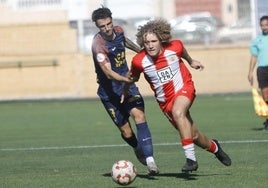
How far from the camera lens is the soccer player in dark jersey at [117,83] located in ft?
40.5

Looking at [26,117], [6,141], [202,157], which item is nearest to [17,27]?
[26,117]

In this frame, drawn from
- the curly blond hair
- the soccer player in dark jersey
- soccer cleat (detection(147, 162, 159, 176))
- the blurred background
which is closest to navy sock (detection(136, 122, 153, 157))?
the soccer player in dark jersey

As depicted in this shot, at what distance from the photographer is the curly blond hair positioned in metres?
11.7

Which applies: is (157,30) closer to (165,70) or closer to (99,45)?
(165,70)

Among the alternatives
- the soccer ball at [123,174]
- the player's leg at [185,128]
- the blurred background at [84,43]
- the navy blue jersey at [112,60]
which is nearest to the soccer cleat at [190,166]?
the player's leg at [185,128]

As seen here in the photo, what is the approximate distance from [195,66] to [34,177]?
243 centimetres

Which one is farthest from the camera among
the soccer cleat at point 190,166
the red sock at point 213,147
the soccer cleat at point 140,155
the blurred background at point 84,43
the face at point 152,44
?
the blurred background at point 84,43

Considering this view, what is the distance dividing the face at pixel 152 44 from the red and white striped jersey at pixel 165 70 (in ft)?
0.30

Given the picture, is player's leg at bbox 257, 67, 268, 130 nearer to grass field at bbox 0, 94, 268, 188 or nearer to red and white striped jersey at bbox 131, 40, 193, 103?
grass field at bbox 0, 94, 268, 188

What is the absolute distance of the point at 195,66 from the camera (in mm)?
11883

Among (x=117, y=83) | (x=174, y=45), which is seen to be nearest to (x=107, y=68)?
(x=117, y=83)

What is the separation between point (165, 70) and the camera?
11.8 metres

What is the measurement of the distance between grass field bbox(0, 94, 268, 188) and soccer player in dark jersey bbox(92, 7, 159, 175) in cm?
42

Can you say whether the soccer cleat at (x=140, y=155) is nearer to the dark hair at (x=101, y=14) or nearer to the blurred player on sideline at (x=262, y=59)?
the dark hair at (x=101, y=14)
